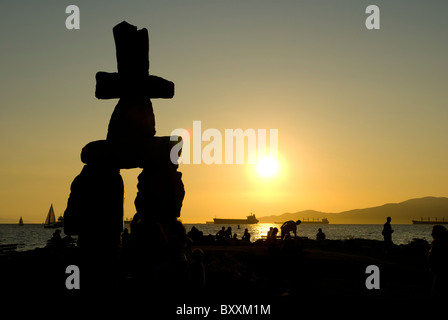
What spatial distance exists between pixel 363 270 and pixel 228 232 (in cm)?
2321

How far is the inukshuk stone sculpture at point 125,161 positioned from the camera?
1513 cm

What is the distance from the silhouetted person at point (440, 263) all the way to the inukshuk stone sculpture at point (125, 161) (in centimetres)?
904

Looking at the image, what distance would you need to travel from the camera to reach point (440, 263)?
10.7 meters

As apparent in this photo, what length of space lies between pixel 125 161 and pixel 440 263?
406 inches

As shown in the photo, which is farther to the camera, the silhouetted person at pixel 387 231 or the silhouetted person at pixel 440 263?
the silhouetted person at pixel 387 231

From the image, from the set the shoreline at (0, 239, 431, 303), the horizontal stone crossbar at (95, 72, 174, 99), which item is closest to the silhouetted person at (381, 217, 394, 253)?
the shoreline at (0, 239, 431, 303)

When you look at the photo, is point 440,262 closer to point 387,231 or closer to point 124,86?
point 124,86

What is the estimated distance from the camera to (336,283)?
16359 millimetres

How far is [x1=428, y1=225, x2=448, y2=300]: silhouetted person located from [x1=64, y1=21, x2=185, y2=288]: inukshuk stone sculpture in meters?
9.04

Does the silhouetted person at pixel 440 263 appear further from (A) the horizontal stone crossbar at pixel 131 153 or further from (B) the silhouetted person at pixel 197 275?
(A) the horizontal stone crossbar at pixel 131 153

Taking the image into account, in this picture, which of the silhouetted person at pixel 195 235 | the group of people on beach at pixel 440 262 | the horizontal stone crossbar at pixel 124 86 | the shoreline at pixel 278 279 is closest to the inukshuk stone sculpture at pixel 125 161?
the horizontal stone crossbar at pixel 124 86

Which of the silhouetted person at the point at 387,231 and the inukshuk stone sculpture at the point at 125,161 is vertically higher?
the inukshuk stone sculpture at the point at 125,161
